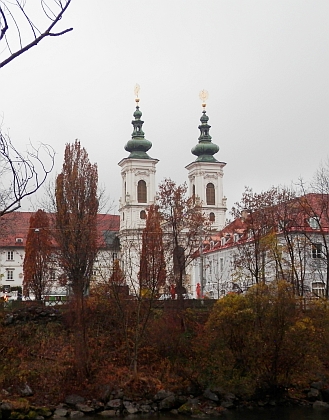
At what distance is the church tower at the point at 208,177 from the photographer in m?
83.6

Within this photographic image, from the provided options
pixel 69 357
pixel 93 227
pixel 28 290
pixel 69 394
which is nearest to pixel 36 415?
pixel 69 394

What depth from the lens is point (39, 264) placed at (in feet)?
132

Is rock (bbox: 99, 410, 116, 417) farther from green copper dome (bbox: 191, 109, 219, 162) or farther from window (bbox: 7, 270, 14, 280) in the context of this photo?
green copper dome (bbox: 191, 109, 219, 162)

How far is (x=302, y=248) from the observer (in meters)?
35.3

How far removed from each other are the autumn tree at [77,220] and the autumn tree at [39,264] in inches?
189

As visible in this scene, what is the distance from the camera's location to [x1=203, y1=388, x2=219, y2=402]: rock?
1042 inches

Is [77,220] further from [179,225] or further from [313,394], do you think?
[313,394]

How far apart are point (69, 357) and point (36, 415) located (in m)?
5.37

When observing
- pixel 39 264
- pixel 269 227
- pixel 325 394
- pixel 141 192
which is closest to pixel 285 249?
pixel 269 227

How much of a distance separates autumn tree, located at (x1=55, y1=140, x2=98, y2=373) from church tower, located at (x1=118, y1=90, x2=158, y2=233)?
44.1 metres

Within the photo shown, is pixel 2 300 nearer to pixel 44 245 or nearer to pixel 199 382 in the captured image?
pixel 44 245

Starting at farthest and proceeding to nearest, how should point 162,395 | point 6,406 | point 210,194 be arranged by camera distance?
point 210,194 → point 162,395 → point 6,406

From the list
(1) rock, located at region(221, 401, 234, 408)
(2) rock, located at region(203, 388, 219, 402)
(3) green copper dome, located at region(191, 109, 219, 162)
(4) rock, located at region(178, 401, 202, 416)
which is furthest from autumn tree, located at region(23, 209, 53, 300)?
(3) green copper dome, located at region(191, 109, 219, 162)

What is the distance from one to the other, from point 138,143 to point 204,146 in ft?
31.0
